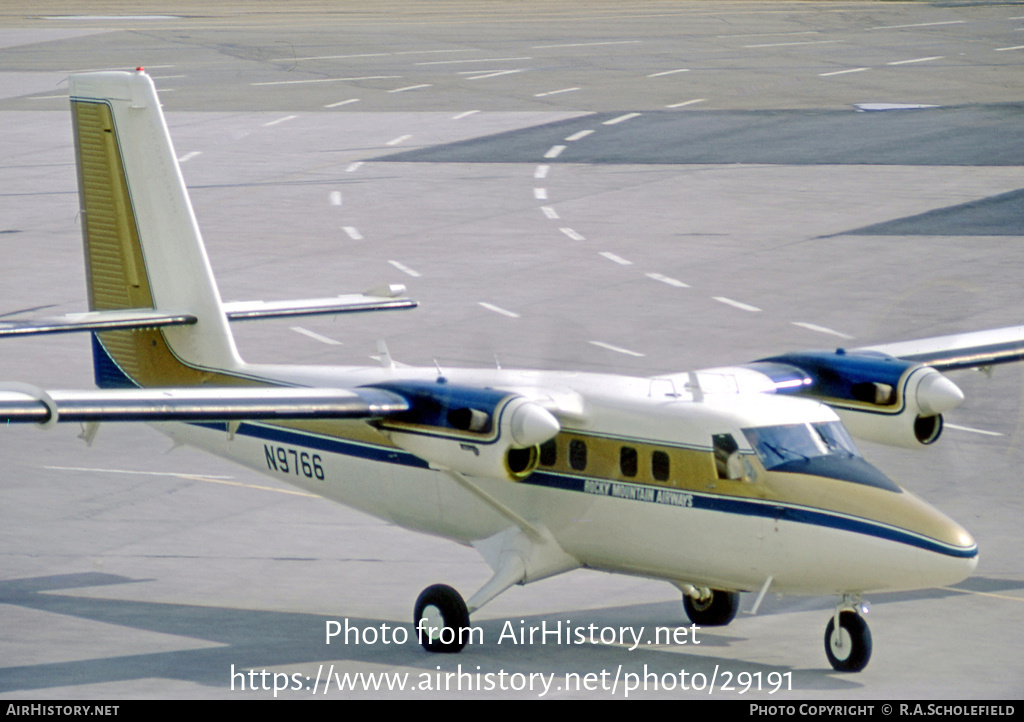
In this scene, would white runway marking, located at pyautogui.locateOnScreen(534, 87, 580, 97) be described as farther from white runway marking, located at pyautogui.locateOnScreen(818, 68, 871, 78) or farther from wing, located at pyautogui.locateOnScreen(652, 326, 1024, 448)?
wing, located at pyautogui.locateOnScreen(652, 326, 1024, 448)

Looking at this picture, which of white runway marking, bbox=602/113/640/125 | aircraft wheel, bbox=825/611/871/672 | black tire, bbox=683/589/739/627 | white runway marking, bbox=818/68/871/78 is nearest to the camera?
aircraft wheel, bbox=825/611/871/672

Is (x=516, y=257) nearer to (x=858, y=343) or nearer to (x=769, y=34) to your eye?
(x=858, y=343)

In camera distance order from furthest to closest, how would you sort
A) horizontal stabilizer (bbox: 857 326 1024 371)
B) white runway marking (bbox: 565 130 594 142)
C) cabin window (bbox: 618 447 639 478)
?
white runway marking (bbox: 565 130 594 142), horizontal stabilizer (bbox: 857 326 1024 371), cabin window (bbox: 618 447 639 478)

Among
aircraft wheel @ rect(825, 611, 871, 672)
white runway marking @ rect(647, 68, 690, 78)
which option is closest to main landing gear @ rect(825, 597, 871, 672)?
aircraft wheel @ rect(825, 611, 871, 672)

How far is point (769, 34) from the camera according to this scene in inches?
3369

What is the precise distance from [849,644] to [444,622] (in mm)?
4517

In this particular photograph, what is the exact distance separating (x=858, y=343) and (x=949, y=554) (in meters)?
16.4

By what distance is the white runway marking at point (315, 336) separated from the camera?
3366cm

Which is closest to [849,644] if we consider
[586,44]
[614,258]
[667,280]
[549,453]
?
[549,453]

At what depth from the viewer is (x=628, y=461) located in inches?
690

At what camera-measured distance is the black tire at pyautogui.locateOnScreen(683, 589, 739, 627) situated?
61.2 ft

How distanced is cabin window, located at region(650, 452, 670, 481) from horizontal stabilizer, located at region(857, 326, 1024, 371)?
14.8 ft

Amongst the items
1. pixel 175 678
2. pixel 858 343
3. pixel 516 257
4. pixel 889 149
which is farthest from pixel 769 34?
pixel 175 678

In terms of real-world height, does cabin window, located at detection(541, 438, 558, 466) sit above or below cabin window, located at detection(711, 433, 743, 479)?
below
